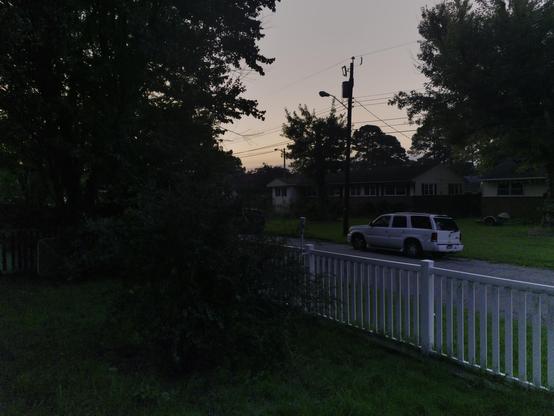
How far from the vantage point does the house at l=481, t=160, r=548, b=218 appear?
30.7 m

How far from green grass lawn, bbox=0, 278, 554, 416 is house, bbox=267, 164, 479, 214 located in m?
30.1

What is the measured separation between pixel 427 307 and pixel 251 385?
1984 millimetres

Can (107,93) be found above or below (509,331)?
above

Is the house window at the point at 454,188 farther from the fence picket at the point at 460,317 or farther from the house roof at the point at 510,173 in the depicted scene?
the fence picket at the point at 460,317

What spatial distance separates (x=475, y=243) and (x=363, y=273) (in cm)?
1476

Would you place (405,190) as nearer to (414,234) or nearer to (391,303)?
(414,234)

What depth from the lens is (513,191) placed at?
32.3 metres

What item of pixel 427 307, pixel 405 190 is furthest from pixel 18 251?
pixel 405 190

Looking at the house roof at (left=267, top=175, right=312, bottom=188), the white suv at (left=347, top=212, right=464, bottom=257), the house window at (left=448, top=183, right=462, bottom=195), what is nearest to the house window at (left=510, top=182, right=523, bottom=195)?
the house window at (left=448, top=183, right=462, bottom=195)

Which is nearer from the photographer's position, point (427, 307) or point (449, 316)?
point (449, 316)

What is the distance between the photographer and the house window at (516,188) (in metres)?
31.9

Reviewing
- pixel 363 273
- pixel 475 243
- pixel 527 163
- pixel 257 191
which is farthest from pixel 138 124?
pixel 527 163

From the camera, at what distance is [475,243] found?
18312 mm

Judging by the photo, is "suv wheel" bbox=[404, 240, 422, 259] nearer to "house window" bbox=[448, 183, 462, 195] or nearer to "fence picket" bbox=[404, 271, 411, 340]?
"fence picket" bbox=[404, 271, 411, 340]
